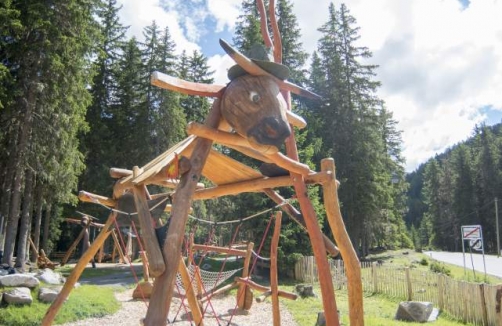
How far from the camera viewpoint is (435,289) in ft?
32.2

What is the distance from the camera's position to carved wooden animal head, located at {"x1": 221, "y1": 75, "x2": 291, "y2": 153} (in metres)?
2.62

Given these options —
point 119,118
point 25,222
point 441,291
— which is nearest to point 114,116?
point 119,118

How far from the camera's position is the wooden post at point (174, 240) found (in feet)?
7.27

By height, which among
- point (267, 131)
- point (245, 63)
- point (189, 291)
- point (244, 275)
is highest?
point (245, 63)

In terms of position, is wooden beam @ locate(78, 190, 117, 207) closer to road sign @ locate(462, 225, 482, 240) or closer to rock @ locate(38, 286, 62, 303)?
rock @ locate(38, 286, 62, 303)

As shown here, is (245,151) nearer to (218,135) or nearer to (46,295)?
(218,135)

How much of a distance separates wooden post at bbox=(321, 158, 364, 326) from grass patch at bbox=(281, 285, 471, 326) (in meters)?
4.78

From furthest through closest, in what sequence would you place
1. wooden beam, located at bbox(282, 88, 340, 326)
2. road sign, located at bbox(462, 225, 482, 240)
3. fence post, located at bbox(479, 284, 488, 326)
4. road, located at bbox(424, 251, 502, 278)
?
road, located at bbox(424, 251, 502, 278), road sign, located at bbox(462, 225, 482, 240), fence post, located at bbox(479, 284, 488, 326), wooden beam, located at bbox(282, 88, 340, 326)

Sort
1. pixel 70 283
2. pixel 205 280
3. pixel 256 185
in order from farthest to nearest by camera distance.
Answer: pixel 205 280
pixel 70 283
pixel 256 185

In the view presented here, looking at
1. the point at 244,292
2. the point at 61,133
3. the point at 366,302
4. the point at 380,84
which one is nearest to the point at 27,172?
the point at 61,133

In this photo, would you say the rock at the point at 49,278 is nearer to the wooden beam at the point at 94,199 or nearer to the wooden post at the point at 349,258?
the wooden beam at the point at 94,199

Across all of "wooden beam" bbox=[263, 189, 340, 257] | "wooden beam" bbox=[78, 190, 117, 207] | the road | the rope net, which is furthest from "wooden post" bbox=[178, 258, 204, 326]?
the road

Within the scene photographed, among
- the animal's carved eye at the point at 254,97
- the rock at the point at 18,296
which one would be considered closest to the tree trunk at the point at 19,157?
the rock at the point at 18,296

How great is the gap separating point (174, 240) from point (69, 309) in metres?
6.70
